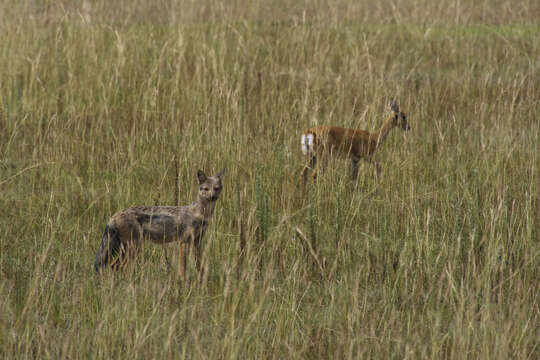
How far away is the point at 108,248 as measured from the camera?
3.93 m

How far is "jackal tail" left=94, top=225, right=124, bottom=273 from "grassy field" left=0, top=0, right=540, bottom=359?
0.09 meters

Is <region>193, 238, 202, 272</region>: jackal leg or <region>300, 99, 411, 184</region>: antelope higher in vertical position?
<region>300, 99, 411, 184</region>: antelope

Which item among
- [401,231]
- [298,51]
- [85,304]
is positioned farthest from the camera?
[298,51]

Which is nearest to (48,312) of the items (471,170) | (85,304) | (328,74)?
(85,304)

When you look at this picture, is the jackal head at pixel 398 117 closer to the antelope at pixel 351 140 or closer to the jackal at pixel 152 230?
the antelope at pixel 351 140

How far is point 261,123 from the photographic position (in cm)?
635

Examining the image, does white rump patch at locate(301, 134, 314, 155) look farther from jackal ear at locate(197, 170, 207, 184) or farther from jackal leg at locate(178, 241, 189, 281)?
jackal leg at locate(178, 241, 189, 281)

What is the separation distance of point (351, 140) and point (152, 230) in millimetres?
2379

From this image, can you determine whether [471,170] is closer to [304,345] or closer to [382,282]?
[382,282]

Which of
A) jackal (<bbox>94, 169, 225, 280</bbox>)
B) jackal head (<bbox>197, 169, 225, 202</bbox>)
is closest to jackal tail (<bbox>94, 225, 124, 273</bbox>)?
jackal (<bbox>94, 169, 225, 280</bbox>)

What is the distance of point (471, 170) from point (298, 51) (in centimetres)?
383

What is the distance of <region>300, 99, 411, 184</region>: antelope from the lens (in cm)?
571

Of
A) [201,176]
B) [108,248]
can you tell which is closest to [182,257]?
[108,248]

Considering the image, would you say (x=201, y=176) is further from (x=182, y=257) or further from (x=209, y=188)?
(x=182, y=257)
